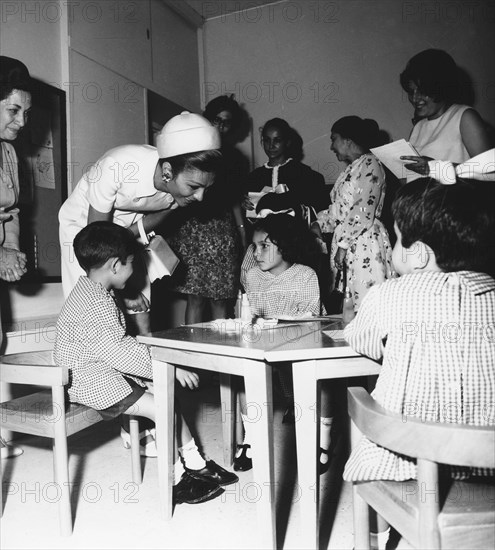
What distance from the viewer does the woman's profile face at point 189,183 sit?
1.98 meters

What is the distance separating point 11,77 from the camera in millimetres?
1967

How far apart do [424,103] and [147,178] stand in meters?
1.26

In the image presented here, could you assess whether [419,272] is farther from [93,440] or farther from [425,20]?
[425,20]

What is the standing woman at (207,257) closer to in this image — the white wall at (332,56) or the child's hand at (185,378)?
the child's hand at (185,378)

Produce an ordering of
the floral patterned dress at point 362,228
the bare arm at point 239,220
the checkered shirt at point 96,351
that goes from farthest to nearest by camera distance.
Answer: the bare arm at point 239,220 → the floral patterned dress at point 362,228 → the checkered shirt at point 96,351

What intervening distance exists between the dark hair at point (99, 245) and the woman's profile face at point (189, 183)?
0.29m

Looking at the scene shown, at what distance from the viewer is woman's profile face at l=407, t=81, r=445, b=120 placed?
88.6 inches

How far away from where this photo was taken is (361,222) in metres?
2.73

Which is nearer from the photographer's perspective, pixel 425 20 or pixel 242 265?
pixel 242 265

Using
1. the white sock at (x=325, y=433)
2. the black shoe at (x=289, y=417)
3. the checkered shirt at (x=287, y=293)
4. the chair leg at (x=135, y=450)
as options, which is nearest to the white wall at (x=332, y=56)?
the checkered shirt at (x=287, y=293)

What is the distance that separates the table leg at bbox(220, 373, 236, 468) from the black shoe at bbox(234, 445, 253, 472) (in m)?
0.05

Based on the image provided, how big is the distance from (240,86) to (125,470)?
364cm

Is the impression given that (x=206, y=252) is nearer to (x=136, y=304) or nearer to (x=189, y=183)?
(x=136, y=304)

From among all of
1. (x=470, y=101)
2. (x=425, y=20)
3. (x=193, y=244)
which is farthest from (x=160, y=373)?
(x=425, y=20)
